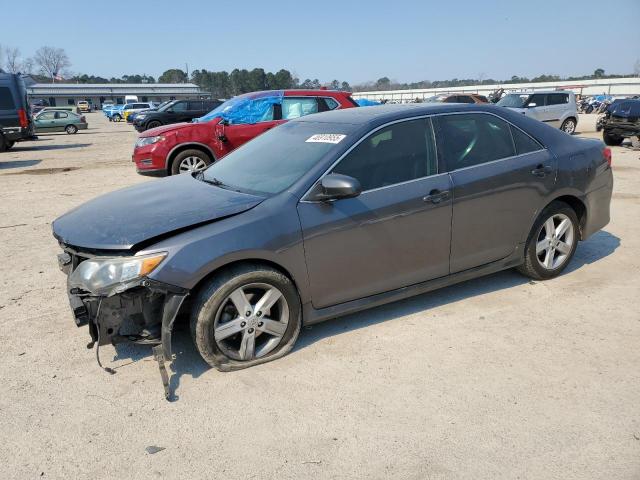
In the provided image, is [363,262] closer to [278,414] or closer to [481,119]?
[278,414]

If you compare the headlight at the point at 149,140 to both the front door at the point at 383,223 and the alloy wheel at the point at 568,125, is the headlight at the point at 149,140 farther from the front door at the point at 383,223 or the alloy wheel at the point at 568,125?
the alloy wheel at the point at 568,125

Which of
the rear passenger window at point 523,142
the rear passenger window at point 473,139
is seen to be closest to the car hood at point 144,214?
the rear passenger window at point 473,139

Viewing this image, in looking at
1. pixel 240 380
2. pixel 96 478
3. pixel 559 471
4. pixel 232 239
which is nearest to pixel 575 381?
pixel 559 471

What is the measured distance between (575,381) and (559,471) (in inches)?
34.3

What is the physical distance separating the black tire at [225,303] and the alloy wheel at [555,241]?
2491 millimetres

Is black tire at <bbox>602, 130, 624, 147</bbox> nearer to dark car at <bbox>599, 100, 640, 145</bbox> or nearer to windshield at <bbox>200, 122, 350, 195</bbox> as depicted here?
dark car at <bbox>599, 100, 640, 145</bbox>

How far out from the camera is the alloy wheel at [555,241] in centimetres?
453

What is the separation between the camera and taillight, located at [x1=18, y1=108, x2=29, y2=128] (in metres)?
16.7

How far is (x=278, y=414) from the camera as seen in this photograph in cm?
288

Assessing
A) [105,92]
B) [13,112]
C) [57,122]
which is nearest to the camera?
[13,112]

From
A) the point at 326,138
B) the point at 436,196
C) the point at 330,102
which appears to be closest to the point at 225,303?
the point at 326,138

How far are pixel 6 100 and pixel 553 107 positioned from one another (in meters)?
18.7

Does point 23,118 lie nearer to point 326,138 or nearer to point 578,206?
point 326,138

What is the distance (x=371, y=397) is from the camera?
3.00 metres
